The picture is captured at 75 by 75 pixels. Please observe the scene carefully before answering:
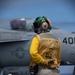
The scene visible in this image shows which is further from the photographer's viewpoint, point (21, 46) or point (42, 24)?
point (21, 46)

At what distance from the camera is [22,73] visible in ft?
25.5

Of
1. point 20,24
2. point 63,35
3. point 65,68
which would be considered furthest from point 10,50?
point 65,68

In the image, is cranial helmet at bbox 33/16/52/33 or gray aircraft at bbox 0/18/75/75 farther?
gray aircraft at bbox 0/18/75/75

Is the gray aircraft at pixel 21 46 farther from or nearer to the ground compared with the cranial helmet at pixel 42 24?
nearer to the ground

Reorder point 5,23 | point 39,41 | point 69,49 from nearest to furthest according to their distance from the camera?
point 39,41, point 69,49, point 5,23

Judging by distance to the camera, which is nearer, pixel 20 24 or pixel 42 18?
pixel 42 18

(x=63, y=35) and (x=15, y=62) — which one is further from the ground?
(x=63, y=35)

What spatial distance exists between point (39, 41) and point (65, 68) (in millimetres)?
5878

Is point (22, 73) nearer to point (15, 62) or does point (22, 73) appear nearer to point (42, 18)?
point (15, 62)

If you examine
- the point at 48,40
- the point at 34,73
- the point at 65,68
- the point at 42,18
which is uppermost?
the point at 42,18

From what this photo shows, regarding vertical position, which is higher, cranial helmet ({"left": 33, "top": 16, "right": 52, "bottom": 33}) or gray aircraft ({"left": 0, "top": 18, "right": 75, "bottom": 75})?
cranial helmet ({"left": 33, "top": 16, "right": 52, "bottom": 33})

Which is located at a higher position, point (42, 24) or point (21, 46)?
point (42, 24)

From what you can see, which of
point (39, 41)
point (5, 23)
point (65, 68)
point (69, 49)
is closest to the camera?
point (39, 41)

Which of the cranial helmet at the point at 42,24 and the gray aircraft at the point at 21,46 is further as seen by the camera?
the gray aircraft at the point at 21,46
